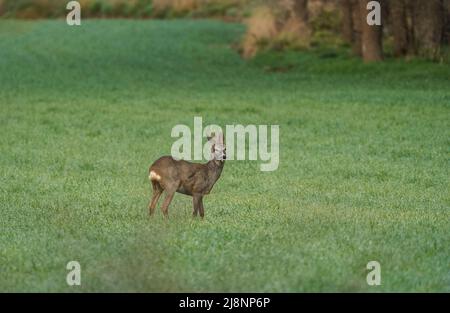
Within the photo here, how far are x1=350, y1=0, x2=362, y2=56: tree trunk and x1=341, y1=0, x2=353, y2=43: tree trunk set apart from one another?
0.37m

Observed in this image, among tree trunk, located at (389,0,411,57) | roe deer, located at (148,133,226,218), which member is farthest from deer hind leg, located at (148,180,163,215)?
tree trunk, located at (389,0,411,57)

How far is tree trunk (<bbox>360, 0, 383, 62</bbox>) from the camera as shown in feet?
124

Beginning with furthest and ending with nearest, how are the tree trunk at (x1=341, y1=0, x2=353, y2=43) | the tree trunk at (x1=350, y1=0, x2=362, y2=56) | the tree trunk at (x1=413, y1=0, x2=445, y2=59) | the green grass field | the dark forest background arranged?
Result: the tree trunk at (x1=341, y1=0, x2=353, y2=43) < the tree trunk at (x1=350, y1=0, x2=362, y2=56) < the dark forest background < the tree trunk at (x1=413, y1=0, x2=445, y2=59) < the green grass field

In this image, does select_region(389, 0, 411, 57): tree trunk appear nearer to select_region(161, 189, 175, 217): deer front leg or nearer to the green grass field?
the green grass field

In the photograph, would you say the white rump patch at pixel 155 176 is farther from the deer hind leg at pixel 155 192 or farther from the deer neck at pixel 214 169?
the deer neck at pixel 214 169

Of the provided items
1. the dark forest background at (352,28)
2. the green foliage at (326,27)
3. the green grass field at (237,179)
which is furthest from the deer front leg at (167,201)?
the green foliage at (326,27)

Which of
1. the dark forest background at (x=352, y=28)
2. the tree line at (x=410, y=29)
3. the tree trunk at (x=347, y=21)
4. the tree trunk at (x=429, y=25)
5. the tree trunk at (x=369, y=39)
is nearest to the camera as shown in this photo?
the tree trunk at (x=369, y=39)

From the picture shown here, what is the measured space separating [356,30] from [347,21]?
12.0ft

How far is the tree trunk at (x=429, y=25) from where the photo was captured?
126 ft

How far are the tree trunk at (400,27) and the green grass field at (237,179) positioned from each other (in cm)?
125

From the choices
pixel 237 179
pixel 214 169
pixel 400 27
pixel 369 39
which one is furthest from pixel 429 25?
pixel 214 169

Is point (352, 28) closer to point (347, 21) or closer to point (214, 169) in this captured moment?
point (347, 21)

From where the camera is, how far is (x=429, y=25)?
126 ft
